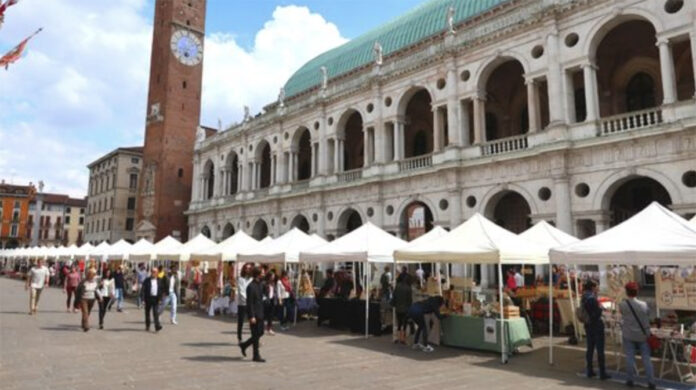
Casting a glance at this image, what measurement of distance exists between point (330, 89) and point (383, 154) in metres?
6.93

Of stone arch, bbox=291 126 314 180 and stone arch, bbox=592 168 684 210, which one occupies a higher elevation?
stone arch, bbox=291 126 314 180

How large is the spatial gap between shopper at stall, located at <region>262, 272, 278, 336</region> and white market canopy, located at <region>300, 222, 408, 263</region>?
1.58m

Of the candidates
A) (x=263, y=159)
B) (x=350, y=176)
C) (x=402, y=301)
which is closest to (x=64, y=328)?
(x=402, y=301)

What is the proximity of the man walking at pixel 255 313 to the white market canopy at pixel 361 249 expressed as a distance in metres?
4.41

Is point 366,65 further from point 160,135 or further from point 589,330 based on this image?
point 589,330

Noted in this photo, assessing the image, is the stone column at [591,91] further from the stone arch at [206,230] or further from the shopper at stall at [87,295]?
the stone arch at [206,230]

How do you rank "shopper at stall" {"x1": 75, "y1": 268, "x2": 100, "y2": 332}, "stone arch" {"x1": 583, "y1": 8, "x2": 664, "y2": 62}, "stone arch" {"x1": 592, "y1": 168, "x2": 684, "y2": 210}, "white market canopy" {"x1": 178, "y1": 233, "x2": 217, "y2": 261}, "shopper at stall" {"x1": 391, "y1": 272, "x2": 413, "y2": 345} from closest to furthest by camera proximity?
"shopper at stall" {"x1": 391, "y1": 272, "x2": 413, "y2": 345}, "shopper at stall" {"x1": 75, "y1": 268, "x2": 100, "y2": 332}, "stone arch" {"x1": 592, "y1": 168, "x2": 684, "y2": 210}, "stone arch" {"x1": 583, "y1": 8, "x2": 664, "y2": 62}, "white market canopy" {"x1": 178, "y1": 233, "x2": 217, "y2": 261}

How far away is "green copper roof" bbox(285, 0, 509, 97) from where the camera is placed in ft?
100

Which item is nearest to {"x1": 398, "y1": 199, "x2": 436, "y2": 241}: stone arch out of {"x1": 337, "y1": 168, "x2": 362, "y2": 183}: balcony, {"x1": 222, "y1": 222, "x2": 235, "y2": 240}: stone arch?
{"x1": 337, "y1": 168, "x2": 362, "y2": 183}: balcony

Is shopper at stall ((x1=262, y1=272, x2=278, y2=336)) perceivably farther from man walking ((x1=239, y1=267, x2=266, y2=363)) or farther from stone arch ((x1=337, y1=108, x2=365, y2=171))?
stone arch ((x1=337, y1=108, x2=365, y2=171))

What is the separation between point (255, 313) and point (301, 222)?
83.7ft

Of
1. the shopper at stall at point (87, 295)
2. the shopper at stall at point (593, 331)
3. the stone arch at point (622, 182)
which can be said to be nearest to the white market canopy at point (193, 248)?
the shopper at stall at point (87, 295)

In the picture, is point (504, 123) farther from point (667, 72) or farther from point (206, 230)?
point (206, 230)

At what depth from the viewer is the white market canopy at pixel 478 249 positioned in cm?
1093
